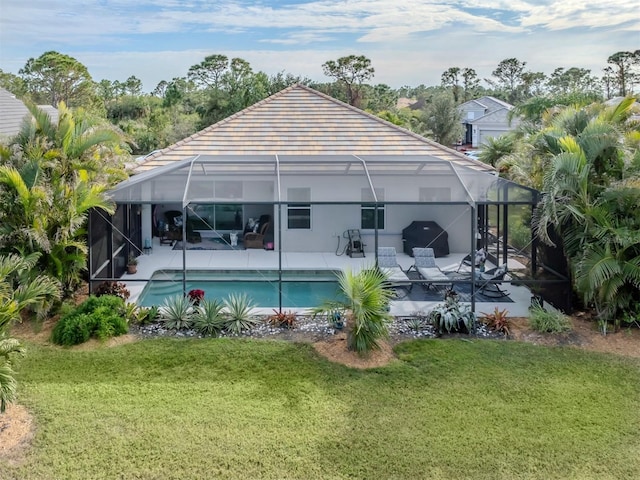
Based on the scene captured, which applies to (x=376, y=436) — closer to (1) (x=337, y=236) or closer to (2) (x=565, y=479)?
(2) (x=565, y=479)

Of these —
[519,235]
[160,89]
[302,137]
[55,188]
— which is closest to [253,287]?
[55,188]

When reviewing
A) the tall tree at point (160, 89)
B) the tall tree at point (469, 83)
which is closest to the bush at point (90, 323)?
the tall tree at point (469, 83)

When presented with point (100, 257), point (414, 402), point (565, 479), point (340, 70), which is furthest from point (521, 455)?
point (340, 70)

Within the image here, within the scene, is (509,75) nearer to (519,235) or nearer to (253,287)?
(519,235)

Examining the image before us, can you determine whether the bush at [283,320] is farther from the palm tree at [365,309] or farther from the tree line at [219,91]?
the tree line at [219,91]

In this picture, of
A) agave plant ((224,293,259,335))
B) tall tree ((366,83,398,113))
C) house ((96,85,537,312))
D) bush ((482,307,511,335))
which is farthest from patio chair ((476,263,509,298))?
tall tree ((366,83,398,113))
